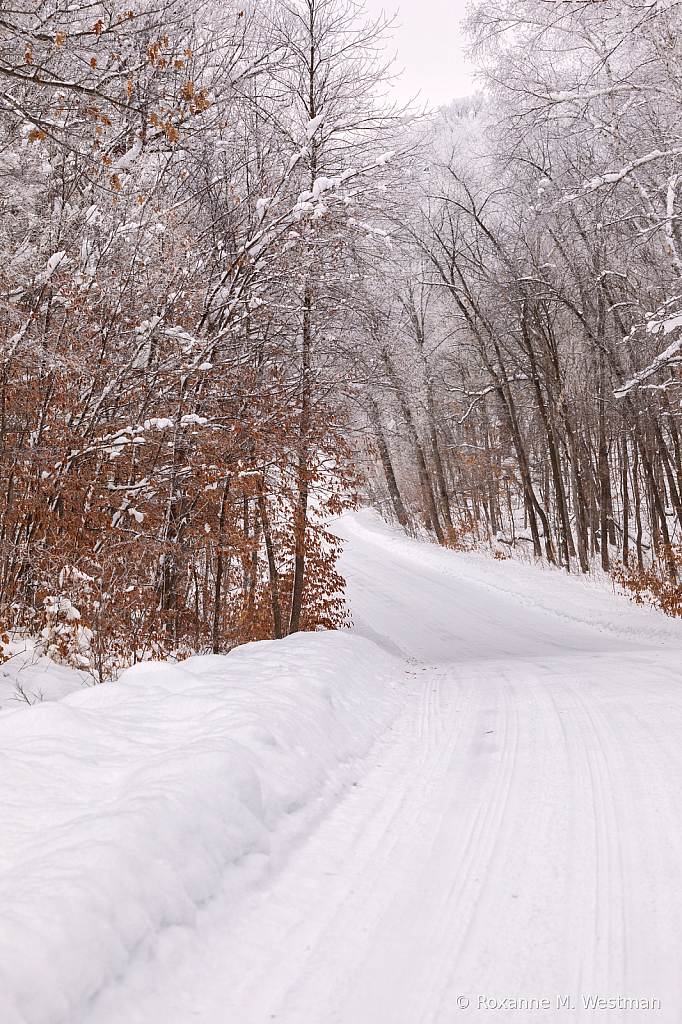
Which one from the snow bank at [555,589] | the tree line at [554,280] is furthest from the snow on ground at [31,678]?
the snow bank at [555,589]

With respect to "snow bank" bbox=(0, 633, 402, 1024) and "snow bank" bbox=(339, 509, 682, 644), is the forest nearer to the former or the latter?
"snow bank" bbox=(339, 509, 682, 644)

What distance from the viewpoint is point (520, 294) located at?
61.4ft

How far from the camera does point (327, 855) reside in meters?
3.26

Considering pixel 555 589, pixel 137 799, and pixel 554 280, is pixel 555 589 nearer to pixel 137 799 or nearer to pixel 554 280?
pixel 554 280

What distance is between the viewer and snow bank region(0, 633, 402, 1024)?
2.17 m

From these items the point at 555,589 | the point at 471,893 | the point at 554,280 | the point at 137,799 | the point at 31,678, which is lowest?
the point at 555,589

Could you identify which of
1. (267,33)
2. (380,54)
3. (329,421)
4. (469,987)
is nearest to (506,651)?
(329,421)

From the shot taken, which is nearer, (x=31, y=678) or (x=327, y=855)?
(x=327, y=855)

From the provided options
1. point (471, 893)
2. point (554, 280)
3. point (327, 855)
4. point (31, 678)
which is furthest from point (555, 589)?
point (471, 893)

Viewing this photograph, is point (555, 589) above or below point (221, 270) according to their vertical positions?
below

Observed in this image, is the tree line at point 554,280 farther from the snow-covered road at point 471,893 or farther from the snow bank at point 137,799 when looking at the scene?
the snow bank at point 137,799

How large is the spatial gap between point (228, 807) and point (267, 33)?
11.6 m

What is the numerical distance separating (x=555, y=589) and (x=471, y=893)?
47.4ft

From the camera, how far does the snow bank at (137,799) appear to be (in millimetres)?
2166
